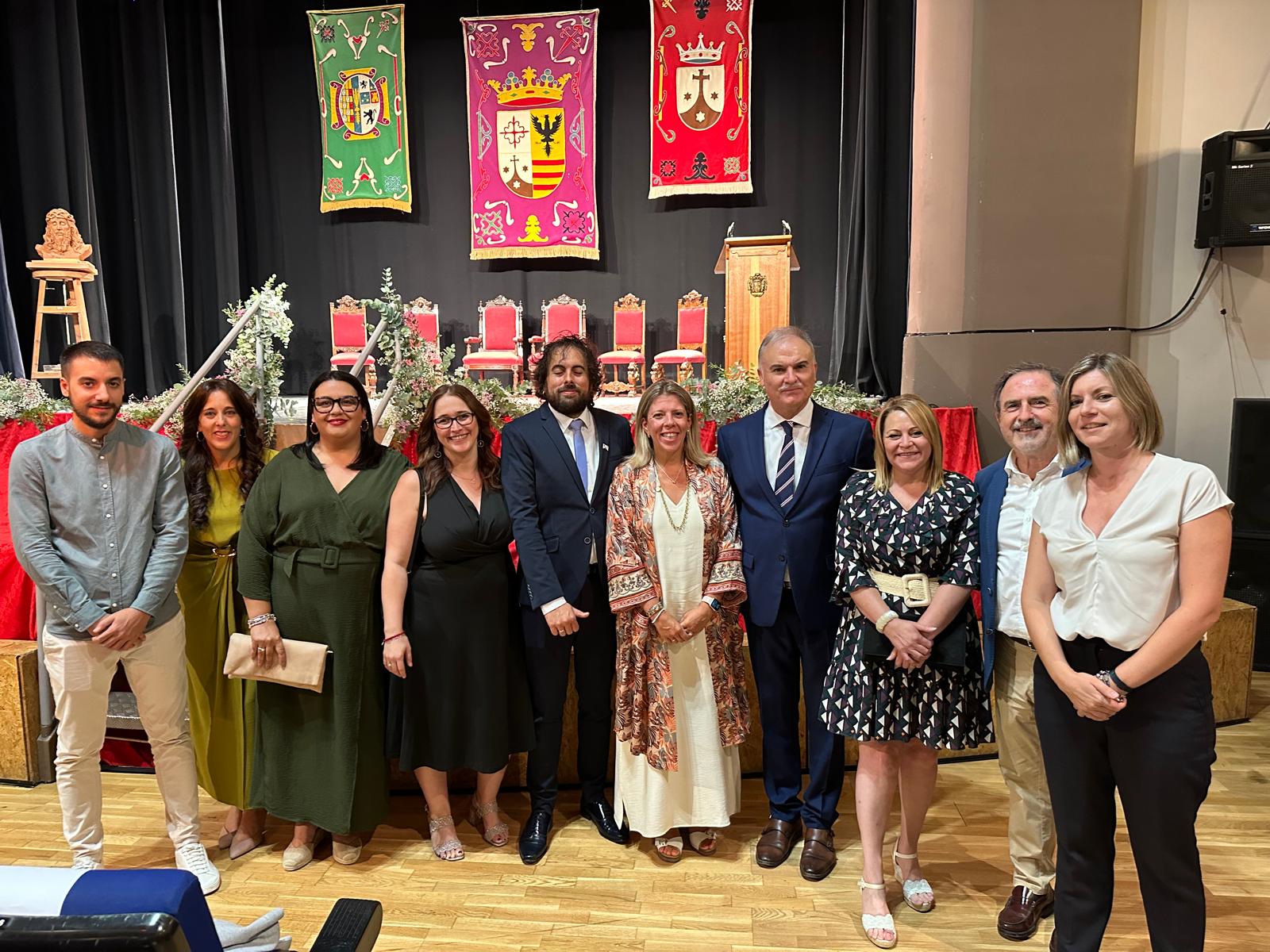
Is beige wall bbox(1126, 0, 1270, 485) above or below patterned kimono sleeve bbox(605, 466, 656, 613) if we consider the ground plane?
above

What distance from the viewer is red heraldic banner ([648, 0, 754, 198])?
812 cm

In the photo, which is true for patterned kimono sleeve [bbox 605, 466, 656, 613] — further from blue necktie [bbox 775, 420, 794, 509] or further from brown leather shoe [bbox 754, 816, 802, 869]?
brown leather shoe [bbox 754, 816, 802, 869]

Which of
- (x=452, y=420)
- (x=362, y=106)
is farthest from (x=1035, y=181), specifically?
(x=362, y=106)

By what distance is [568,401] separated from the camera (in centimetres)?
273

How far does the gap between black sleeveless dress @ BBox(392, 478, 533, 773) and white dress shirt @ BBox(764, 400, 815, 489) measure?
2.76ft

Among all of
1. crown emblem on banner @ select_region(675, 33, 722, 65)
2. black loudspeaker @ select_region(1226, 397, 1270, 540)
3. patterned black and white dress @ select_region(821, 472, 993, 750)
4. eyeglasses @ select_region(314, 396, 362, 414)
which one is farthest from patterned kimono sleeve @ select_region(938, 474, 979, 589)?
crown emblem on banner @ select_region(675, 33, 722, 65)

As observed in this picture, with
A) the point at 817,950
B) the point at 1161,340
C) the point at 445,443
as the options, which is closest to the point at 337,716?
the point at 445,443

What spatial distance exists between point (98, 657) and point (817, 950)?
2229mm

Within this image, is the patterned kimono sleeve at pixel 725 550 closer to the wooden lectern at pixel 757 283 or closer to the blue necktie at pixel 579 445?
the blue necktie at pixel 579 445

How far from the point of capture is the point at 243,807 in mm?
2768

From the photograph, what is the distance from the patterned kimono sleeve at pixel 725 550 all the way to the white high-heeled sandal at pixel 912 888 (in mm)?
896

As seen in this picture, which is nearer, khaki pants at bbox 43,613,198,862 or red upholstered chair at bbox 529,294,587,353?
khaki pants at bbox 43,613,198,862

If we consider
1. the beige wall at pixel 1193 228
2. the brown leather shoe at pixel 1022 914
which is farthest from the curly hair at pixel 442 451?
the beige wall at pixel 1193 228

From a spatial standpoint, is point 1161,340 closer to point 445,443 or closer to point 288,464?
point 445,443
